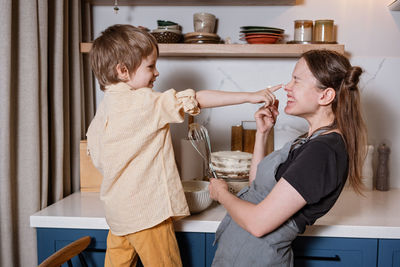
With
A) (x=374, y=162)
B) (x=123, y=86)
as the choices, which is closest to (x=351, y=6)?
(x=374, y=162)

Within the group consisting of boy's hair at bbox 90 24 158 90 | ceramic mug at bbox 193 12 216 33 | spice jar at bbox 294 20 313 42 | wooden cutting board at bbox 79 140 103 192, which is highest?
ceramic mug at bbox 193 12 216 33

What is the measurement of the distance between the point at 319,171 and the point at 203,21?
101 centimetres

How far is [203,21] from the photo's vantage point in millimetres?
1624

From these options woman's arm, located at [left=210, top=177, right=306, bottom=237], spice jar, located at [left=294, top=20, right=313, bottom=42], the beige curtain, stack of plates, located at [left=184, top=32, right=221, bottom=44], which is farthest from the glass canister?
the beige curtain

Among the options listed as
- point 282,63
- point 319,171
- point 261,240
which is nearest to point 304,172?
point 319,171

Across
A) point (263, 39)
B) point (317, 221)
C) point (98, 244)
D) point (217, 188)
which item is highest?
point (263, 39)

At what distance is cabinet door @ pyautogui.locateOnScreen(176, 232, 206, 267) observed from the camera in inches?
48.4

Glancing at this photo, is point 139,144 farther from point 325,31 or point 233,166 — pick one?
point 325,31

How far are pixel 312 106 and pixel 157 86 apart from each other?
986mm

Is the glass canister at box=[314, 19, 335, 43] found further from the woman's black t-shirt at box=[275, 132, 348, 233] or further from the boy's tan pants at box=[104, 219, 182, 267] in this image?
the boy's tan pants at box=[104, 219, 182, 267]

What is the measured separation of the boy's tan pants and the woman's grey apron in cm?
14

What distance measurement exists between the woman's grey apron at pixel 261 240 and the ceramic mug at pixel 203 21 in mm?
831

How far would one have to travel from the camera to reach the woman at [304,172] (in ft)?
2.79

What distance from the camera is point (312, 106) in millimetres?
993
